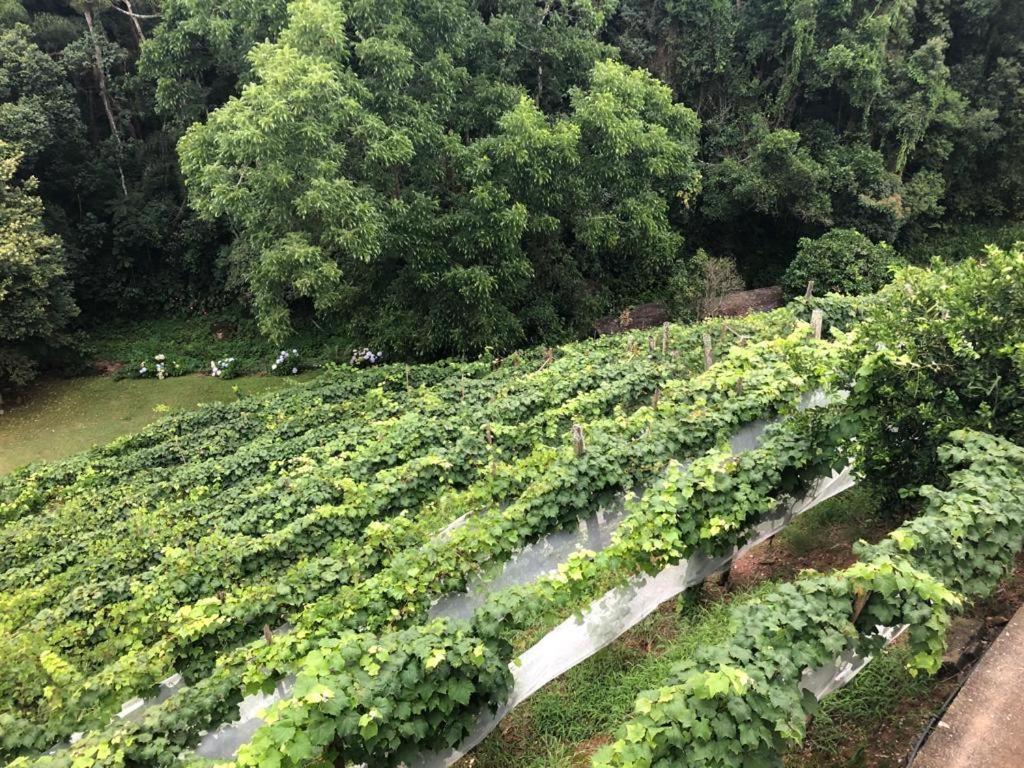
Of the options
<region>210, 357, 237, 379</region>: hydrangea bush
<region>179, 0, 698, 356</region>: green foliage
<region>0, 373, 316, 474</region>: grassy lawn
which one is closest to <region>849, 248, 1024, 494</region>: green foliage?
<region>179, 0, 698, 356</region>: green foliage

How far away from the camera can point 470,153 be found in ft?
43.9

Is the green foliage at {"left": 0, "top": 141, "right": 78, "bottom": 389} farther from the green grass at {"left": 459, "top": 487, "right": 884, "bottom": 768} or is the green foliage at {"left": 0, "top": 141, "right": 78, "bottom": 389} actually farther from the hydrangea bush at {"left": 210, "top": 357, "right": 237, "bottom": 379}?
the green grass at {"left": 459, "top": 487, "right": 884, "bottom": 768}

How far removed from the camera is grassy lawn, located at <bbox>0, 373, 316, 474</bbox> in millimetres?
17375

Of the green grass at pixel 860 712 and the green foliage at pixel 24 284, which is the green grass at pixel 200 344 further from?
the green grass at pixel 860 712

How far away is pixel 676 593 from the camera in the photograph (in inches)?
211

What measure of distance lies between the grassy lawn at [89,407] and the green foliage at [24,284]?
1060 millimetres

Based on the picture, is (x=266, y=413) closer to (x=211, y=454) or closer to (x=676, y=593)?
(x=211, y=454)

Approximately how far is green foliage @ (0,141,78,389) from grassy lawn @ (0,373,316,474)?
1.06 metres

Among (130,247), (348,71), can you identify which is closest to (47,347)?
(130,247)

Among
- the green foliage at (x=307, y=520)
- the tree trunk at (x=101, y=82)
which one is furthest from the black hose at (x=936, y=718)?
the tree trunk at (x=101, y=82)

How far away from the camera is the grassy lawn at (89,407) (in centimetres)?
1738

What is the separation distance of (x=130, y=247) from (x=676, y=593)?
25.6 m

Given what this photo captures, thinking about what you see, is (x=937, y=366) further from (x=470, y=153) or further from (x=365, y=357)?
(x=365, y=357)

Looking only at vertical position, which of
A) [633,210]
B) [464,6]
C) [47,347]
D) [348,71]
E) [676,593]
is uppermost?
[464,6]
